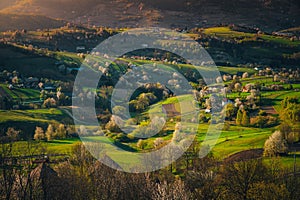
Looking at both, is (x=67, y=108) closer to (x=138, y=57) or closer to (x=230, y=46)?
(x=138, y=57)

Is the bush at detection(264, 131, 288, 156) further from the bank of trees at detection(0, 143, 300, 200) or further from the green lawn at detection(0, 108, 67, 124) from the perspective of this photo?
the green lawn at detection(0, 108, 67, 124)

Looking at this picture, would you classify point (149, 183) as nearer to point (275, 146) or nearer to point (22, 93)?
point (275, 146)

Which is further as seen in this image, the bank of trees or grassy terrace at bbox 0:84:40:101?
grassy terrace at bbox 0:84:40:101

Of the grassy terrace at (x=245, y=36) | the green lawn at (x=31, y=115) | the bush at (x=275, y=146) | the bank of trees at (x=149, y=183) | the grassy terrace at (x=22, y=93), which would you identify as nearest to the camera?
the bank of trees at (x=149, y=183)

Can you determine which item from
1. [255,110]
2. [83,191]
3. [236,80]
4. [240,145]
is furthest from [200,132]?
[236,80]

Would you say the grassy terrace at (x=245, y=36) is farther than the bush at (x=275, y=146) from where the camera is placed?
Yes

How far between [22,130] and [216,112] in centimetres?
3726

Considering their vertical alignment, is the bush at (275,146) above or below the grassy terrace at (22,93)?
below

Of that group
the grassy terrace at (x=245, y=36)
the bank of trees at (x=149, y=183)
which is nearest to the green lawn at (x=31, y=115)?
the bank of trees at (x=149, y=183)

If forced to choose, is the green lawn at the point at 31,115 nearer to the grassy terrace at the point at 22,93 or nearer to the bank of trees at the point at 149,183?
the grassy terrace at the point at 22,93

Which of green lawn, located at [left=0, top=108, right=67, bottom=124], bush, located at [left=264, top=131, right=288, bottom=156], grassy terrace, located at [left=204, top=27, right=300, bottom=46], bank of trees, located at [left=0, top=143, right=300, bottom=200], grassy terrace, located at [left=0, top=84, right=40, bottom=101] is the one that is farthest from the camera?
grassy terrace, located at [left=204, top=27, right=300, bottom=46]

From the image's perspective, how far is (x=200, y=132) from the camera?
260 feet

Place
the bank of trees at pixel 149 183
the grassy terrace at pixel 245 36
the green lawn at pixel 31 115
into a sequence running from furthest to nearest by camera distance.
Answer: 1. the grassy terrace at pixel 245 36
2. the green lawn at pixel 31 115
3. the bank of trees at pixel 149 183

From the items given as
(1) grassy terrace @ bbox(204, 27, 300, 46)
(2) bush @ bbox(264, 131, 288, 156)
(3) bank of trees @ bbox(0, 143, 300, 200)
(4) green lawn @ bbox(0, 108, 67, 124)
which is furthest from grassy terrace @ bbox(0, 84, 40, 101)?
(1) grassy terrace @ bbox(204, 27, 300, 46)
